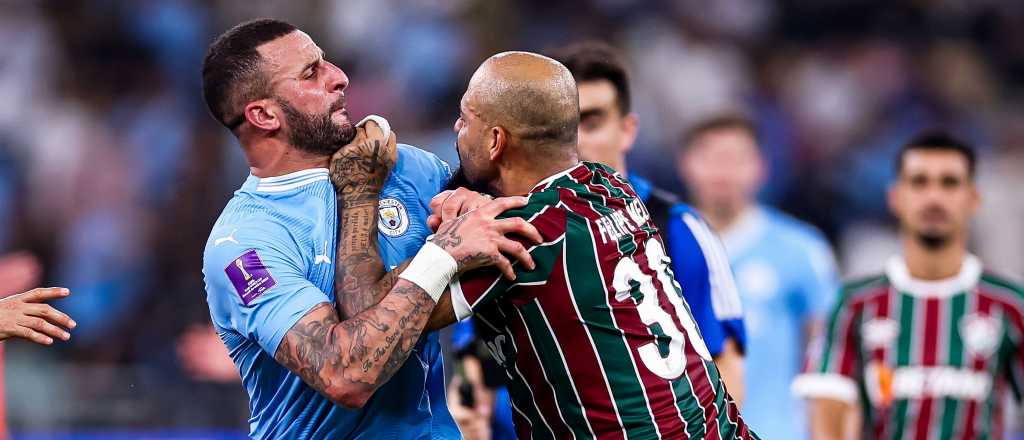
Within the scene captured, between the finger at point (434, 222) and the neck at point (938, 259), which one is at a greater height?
the neck at point (938, 259)

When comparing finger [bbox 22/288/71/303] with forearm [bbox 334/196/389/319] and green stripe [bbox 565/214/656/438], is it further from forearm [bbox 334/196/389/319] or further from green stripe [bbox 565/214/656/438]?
green stripe [bbox 565/214/656/438]

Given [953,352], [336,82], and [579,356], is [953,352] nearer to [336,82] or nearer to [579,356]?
[579,356]

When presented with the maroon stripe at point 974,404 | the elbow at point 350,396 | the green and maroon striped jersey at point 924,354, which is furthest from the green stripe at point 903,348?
the elbow at point 350,396

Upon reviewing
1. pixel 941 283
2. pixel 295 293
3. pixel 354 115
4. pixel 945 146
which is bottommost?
pixel 295 293

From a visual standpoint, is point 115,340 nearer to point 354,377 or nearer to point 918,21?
point 354,377

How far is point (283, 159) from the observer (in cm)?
388

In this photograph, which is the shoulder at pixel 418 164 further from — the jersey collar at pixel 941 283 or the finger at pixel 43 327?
the jersey collar at pixel 941 283

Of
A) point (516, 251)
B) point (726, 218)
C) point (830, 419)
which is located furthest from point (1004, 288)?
point (516, 251)

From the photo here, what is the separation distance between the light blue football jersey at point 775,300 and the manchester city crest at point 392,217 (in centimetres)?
359

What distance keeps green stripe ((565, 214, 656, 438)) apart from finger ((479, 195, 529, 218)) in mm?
146

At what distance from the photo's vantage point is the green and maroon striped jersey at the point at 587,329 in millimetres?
3367

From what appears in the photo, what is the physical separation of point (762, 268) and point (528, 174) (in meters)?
4.32

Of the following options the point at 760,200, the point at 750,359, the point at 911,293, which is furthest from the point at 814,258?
the point at 760,200

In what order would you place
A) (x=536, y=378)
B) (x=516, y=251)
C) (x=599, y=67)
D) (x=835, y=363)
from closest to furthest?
(x=516, y=251), (x=536, y=378), (x=599, y=67), (x=835, y=363)
